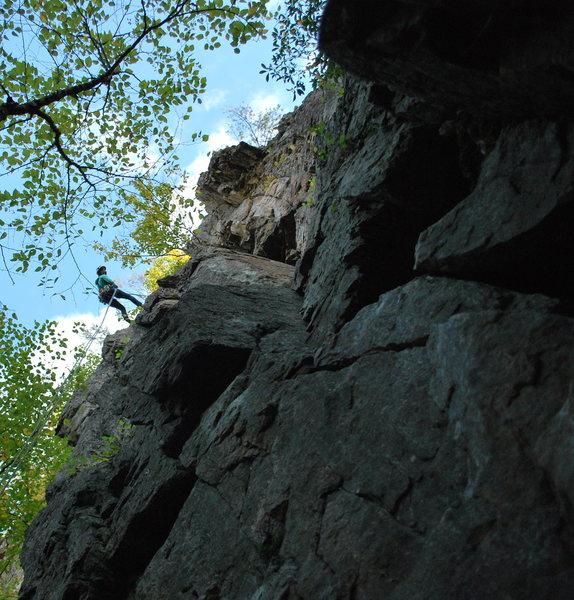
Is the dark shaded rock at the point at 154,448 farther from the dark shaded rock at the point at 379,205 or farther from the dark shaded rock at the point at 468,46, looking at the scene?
the dark shaded rock at the point at 468,46

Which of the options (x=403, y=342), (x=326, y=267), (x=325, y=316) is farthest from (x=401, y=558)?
(x=326, y=267)

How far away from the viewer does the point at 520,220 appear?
5.07 metres

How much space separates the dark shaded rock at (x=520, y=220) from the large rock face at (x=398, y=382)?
0.03 m

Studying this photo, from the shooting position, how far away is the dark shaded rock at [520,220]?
4.86m

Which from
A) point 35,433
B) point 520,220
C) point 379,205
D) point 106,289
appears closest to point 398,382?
point 520,220

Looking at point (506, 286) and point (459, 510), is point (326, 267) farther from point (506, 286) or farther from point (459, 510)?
point (459, 510)

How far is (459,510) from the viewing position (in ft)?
14.6

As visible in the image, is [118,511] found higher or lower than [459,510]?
higher

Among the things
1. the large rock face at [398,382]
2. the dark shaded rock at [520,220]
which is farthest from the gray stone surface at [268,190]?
the dark shaded rock at [520,220]

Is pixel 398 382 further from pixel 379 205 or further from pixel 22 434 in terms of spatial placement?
pixel 22 434

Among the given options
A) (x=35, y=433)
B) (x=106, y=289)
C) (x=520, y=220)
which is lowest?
(x=520, y=220)

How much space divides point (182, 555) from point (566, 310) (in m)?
6.92

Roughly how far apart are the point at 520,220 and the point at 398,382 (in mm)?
2415

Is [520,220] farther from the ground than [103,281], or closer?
closer
